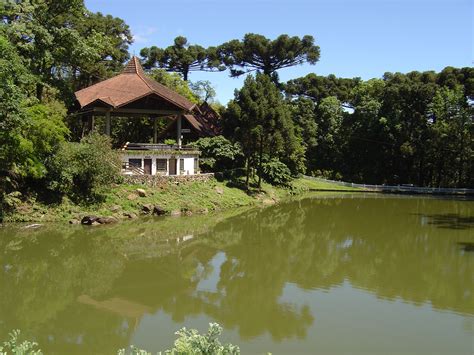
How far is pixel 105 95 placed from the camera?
33094 mm

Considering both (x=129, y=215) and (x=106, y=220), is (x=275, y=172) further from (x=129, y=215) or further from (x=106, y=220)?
(x=106, y=220)

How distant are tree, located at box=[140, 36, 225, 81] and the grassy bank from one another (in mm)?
22258

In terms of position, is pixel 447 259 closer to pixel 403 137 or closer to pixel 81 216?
pixel 81 216

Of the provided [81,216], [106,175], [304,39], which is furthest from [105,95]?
[304,39]

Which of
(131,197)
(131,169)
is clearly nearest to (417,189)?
(131,169)

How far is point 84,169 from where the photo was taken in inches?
1029

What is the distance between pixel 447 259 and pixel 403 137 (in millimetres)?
33899

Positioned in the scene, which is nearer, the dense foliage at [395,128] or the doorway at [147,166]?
the doorway at [147,166]

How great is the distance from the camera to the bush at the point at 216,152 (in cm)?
3888

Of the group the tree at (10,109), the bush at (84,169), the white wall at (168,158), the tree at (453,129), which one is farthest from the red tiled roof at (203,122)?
the tree at (453,129)

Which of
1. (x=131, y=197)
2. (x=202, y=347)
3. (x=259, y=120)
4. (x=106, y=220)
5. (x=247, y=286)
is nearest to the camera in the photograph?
A: (x=202, y=347)

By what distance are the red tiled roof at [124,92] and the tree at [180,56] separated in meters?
19.9

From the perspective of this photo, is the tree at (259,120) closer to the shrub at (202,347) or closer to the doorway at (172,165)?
the doorway at (172,165)

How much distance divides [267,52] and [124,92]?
2674 cm
